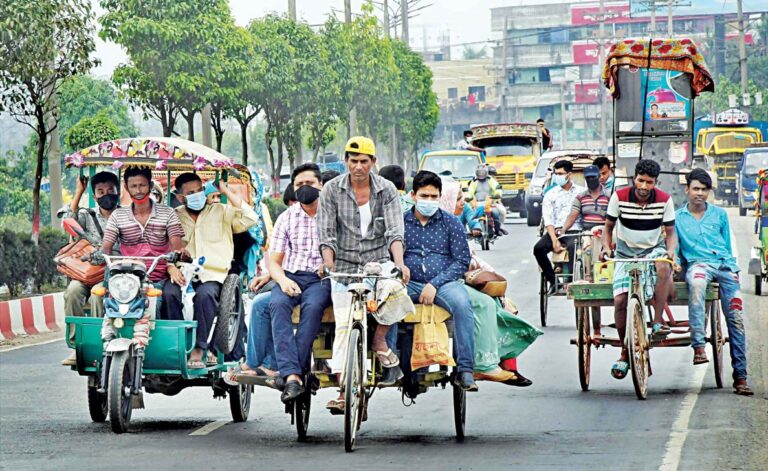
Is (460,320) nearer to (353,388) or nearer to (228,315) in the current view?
(353,388)

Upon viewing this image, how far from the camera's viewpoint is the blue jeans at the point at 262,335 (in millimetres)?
10266

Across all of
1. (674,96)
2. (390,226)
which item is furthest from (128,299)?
(674,96)

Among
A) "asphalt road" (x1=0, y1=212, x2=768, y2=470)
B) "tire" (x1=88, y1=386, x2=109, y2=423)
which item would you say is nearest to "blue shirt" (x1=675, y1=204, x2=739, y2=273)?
"asphalt road" (x1=0, y1=212, x2=768, y2=470)

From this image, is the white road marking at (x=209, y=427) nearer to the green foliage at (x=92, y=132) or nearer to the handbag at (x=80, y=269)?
the handbag at (x=80, y=269)

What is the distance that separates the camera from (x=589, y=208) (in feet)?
57.6

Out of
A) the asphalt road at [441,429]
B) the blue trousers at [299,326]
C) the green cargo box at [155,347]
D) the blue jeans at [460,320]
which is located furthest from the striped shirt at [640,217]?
→ the green cargo box at [155,347]

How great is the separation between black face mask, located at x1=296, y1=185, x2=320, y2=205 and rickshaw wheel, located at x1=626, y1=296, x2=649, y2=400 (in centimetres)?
314

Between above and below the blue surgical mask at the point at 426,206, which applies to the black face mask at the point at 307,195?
above

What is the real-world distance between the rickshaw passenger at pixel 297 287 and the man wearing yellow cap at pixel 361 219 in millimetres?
208

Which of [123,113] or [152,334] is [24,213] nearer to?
[123,113]

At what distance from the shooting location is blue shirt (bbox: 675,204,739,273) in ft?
42.7

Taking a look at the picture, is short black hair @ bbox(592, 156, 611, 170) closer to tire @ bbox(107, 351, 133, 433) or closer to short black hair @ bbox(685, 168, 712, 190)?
short black hair @ bbox(685, 168, 712, 190)

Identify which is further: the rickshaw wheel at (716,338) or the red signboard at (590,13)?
the red signboard at (590,13)

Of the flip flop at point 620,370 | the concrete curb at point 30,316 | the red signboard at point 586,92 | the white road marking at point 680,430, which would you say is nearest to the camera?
the white road marking at point 680,430
